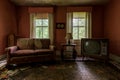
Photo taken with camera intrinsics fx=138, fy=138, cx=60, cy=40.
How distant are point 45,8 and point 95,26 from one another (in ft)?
7.84

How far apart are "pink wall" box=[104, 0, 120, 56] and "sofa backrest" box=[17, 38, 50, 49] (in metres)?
2.51

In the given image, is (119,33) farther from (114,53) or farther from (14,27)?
(14,27)

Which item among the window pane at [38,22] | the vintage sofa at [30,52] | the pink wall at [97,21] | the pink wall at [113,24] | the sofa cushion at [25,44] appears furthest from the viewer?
→ the window pane at [38,22]

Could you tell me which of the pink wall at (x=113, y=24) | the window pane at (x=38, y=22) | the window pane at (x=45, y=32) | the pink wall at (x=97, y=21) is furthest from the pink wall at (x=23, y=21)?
the pink wall at (x=113, y=24)

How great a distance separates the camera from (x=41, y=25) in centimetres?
638

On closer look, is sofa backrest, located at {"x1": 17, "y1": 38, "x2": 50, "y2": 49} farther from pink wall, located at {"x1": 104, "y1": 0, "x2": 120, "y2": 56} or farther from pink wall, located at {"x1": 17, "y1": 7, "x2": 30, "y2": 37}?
pink wall, located at {"x1": 104, "y1": 0, "x2": 120, "y2": 56}

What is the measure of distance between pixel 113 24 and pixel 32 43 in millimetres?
3119

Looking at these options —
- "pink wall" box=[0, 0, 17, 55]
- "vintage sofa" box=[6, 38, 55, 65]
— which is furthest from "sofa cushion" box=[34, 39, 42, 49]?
"pink wall" box=[0, 0, 17, 55]

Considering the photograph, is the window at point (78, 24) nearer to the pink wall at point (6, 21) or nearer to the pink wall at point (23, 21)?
the pink wall at point (23, 21)

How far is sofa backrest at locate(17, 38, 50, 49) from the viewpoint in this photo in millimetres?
4968

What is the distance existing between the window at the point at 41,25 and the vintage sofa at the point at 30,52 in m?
1.26

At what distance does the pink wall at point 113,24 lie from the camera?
482cm

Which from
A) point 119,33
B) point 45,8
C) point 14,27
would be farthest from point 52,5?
point 119,33

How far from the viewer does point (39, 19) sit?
634 centimetres
